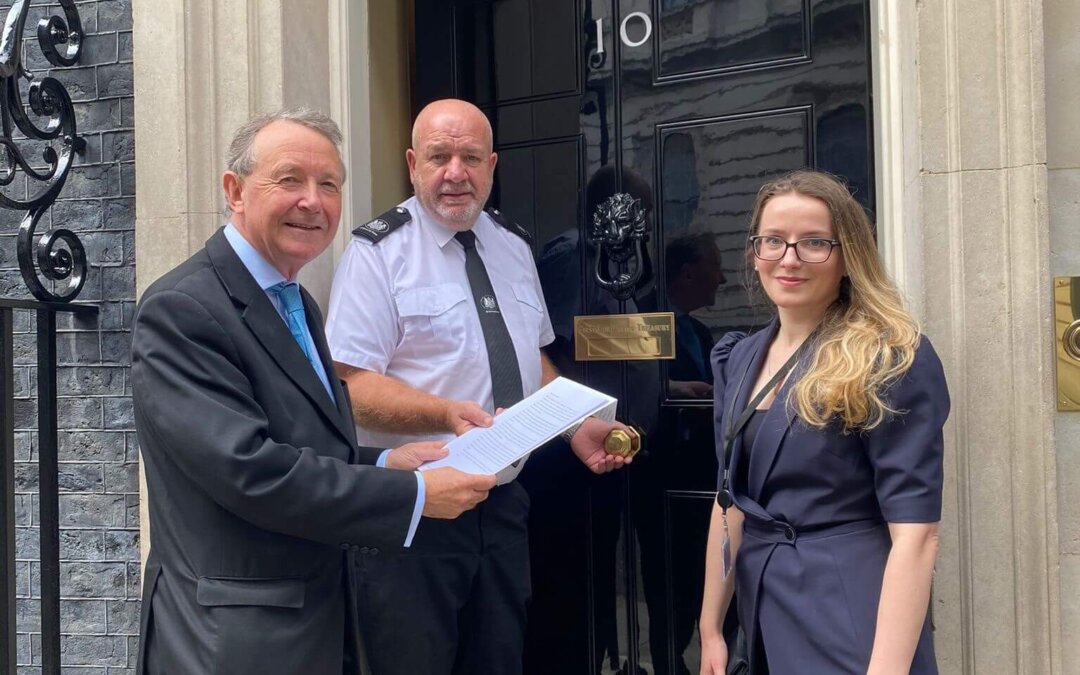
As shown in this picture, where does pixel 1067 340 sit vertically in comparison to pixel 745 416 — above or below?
above

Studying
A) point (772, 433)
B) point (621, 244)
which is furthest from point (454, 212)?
point (772, 433)

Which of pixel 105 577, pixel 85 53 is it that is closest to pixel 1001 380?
pixel 105 577

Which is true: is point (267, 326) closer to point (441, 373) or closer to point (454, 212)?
point (441, 373)

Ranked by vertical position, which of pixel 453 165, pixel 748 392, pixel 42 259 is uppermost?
pixel 453 165

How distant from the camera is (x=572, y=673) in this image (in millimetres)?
3449

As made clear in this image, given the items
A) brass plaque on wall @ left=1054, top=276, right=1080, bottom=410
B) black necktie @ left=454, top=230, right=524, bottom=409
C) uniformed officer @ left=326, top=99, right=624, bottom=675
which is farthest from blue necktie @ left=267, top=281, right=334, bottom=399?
brass plaque on wall @ left=1054, top=276, right=1080, bottom=410

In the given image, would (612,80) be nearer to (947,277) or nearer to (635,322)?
(635,322)

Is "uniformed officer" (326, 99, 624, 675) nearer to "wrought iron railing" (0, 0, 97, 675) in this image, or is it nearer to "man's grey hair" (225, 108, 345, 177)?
"man's grey hair" (225, 108, 345, 177)

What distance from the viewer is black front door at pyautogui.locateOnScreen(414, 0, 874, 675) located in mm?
3146

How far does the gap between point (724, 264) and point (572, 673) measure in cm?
158

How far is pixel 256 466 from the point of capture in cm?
183

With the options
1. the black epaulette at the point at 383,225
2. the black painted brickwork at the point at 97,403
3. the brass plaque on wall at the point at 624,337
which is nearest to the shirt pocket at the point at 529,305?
the brass plaque on wall at the point at 624,337

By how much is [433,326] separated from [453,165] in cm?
A: 51

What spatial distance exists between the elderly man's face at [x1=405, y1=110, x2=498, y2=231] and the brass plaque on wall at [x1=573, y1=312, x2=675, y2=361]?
0.66 metres
